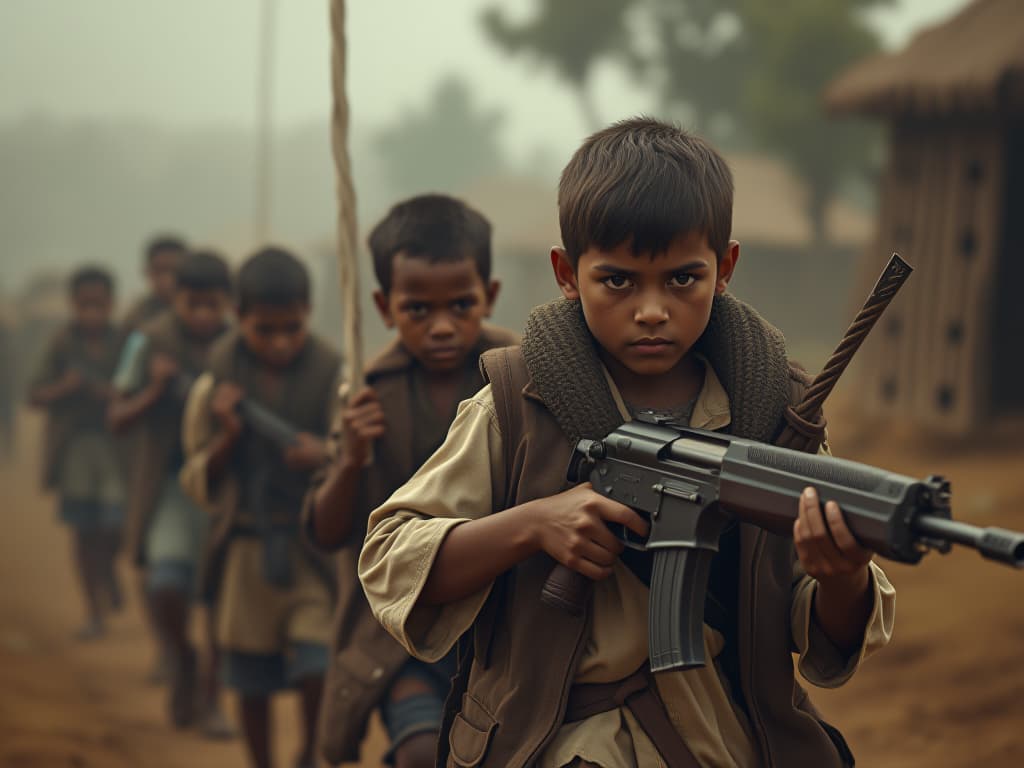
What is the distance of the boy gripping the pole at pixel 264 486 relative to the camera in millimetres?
5031

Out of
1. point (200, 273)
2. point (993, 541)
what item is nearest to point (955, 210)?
point (200, 273)

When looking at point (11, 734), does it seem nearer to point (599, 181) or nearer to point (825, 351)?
point (599, 181)

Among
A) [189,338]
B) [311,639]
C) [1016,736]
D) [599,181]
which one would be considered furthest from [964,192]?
[599,181]

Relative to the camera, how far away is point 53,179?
6097 centimetres

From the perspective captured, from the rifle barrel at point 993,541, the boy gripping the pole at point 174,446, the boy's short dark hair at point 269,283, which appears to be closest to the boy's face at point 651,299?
the rifle barrel at point 993,541

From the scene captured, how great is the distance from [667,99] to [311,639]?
23428 mm

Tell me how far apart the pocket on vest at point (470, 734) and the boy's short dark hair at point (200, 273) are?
449cm

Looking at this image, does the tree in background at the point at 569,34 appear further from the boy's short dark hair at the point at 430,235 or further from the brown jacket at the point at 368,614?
the brown jacket at the point at 368,614

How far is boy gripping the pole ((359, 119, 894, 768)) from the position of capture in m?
2.26

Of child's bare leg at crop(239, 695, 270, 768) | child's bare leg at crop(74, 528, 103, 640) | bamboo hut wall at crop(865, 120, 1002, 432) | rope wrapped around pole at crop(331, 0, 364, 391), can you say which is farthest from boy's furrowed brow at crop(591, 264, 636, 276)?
bamboo hut wall at crop(865, 120, 1002, 432)

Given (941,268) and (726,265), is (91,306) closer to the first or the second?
(941,268)

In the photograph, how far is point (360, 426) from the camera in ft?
11.8

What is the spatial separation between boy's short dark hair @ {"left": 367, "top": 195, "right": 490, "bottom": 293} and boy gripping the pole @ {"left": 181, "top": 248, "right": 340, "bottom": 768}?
4.27 feet

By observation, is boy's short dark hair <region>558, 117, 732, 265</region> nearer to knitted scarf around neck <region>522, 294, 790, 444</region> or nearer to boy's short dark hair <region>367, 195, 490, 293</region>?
knitted scarf around neck <region>522, 294, 790, 444</region>
